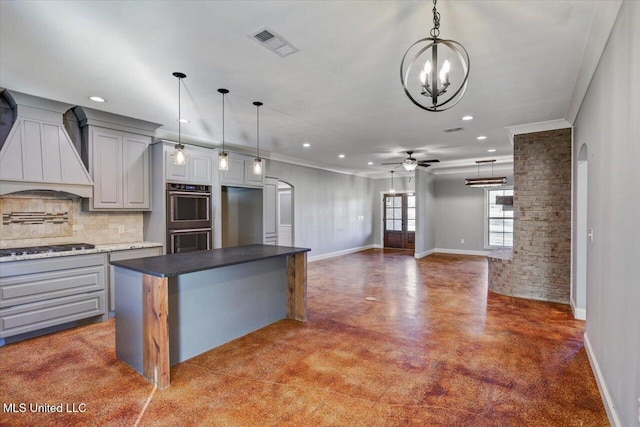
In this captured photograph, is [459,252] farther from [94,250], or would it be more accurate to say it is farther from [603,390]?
[94,250]

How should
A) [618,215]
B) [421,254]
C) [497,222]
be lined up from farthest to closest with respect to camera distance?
[497,222] < [421,254] < [618,215]

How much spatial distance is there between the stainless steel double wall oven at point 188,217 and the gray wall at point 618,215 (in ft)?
15.1

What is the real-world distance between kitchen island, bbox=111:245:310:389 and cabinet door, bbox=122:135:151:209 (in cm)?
176

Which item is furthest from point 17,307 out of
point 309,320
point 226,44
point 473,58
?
point 473,58

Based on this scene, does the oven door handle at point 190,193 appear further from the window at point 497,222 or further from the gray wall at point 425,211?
the window at point 497,222

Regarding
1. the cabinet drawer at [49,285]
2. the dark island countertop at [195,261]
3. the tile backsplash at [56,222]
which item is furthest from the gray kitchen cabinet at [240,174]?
the cabinet drawer at [49,285]

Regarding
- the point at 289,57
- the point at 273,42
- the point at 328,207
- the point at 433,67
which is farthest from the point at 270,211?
the point at 433,67

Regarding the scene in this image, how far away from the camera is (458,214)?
31.4 feet

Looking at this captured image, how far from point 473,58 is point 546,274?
3.59 m

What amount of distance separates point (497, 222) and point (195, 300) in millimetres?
8607

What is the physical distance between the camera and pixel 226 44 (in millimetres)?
2457

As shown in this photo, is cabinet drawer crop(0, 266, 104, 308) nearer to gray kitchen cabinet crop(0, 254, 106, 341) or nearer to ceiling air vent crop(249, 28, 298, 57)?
gray kitchen cabinet crop(0, 254, 106, 341)

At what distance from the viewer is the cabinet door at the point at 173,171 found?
4.52m

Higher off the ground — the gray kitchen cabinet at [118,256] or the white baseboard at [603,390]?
the gray kitchen cabinet at [118,256]
